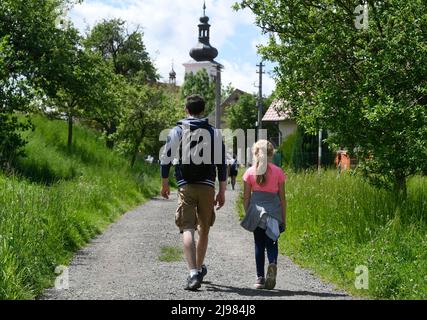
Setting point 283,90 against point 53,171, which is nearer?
point 283,90

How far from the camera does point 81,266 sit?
8047 mm

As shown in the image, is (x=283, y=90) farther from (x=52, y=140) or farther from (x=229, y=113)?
(x=229, y=113)

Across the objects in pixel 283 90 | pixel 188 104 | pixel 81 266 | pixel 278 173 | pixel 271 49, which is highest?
pixel 271 49

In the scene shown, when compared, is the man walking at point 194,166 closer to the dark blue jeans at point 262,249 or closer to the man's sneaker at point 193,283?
the man's sneaker at point 193,283

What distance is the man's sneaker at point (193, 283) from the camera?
6535 mm

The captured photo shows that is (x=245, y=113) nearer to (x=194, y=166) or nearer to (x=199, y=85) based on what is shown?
(x=199, y=85)

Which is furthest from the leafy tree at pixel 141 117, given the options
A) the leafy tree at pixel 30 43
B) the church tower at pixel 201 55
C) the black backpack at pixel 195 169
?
the church tower at pixel 201 55

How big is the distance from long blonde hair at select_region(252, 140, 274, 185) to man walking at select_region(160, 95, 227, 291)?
36 cm

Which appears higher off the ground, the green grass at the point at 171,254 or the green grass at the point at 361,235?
the green grass at the point at 361,235

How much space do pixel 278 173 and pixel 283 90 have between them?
4.98 meters

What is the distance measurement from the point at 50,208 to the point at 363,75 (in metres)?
5.06

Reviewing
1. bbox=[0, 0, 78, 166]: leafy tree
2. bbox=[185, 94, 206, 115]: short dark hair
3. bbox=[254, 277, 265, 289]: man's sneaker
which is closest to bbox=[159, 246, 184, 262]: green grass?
bbox=[254, 277, 265, 289]: man's sneaker

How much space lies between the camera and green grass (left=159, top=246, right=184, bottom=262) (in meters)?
8.83
